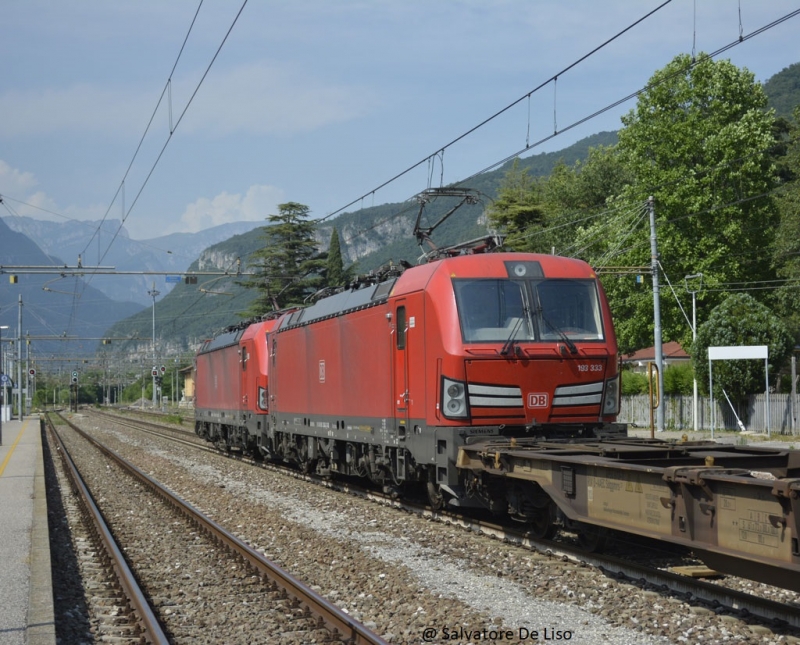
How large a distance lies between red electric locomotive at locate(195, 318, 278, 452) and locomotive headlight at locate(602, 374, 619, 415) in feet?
42.2

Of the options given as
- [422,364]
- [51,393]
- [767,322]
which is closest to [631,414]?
[767,322]

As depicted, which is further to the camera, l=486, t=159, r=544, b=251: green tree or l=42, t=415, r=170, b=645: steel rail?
l=486, t=159, r=544, b=251: green tree

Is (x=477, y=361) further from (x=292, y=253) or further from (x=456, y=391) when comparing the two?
(x=292, y=253)

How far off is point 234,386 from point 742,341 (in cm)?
1700

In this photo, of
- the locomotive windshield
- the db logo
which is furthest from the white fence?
the db logo

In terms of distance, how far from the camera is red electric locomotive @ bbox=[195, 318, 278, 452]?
83.8 feet

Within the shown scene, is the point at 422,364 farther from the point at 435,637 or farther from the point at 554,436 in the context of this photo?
the point at 435,637

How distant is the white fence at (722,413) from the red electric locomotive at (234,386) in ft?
53.0

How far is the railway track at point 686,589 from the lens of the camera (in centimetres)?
744

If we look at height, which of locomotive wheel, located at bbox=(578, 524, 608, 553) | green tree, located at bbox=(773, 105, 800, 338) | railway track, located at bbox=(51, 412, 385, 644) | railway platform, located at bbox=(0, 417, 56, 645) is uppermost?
green tree, located at bbox=(773, 105, 800, 338)

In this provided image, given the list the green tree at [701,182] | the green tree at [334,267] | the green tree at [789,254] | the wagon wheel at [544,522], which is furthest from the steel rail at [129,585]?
the green tree at [334,267]

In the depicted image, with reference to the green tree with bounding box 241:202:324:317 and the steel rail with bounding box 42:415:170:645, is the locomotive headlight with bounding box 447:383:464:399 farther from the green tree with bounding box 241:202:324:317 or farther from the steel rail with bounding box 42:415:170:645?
the green tree with bounding box 241:202:324:317

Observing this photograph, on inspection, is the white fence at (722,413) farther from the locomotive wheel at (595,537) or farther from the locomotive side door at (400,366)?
the locomotive wheel at (595,537)

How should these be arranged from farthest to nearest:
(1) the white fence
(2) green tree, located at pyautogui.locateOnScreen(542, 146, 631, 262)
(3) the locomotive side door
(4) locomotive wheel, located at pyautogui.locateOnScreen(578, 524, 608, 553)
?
(2) green tree, located at pyautogui.locateOnScreen(542, 146, 631, 262), (1) the white fence, (3) the locomotive side door, (4) locomotive wheel, located at pyautogui.locateOnScreen(578, 524, 608, 553)
